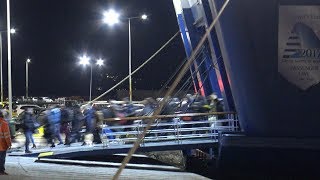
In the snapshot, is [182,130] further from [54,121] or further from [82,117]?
[54,121]

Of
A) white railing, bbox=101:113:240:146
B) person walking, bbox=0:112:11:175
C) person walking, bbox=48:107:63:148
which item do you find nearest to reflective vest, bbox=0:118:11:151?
person walking, bbox=0:112:11:175

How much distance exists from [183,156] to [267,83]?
12.3 feet

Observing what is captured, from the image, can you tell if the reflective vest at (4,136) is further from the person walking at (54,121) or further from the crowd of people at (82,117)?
the person walking at (54,121)

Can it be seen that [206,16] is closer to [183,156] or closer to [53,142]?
[183,156]

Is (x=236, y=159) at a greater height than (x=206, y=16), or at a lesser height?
lesser

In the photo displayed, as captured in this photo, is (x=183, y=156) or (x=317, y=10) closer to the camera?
(x=317, y=10)

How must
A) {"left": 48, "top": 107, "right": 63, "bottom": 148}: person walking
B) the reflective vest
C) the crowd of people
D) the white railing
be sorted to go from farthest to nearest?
1. {"left": 48, "top": 107, "right": 63, "bottom": 148}: person walking
2. the crowd of people
3. the white railing
4. the reflective vest

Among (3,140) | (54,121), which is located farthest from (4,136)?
(54,121)

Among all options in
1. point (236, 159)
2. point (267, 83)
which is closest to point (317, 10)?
point (267, 83)

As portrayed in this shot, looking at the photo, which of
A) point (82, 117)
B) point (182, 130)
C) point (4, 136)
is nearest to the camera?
point (4, 136)

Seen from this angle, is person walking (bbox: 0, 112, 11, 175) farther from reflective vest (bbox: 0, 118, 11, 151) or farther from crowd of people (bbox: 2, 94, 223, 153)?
crowd of people (bbox: 2, 94, 223, 153)

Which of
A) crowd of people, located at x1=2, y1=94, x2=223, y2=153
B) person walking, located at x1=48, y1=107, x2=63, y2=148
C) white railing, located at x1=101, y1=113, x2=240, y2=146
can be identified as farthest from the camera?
person walking, located at x1=48, y1=107, x2=63, y2=148

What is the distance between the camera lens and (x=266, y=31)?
10977mm

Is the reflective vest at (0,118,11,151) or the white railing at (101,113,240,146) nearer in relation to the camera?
the reflective vest at (0,118,11,151)
